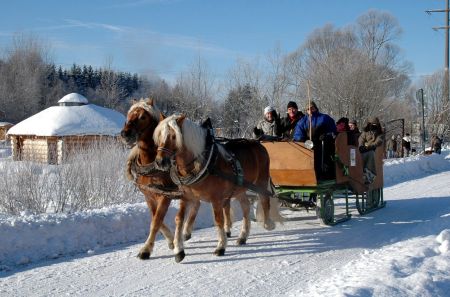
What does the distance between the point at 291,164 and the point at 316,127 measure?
0.84 metres

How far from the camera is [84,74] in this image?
84.8m

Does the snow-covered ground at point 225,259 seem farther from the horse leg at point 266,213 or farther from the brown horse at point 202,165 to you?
the brown horse at point 202,165

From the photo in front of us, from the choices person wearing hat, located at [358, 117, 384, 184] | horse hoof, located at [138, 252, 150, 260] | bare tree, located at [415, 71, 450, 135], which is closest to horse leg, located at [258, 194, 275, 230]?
horse hoof, located at [138, 252, 150, 260]

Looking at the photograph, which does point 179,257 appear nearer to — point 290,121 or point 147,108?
point 147,108

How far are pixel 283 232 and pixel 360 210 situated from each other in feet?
7.50

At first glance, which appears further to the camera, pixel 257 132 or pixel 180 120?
pixel 257 132

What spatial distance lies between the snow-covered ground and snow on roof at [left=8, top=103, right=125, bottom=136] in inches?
924

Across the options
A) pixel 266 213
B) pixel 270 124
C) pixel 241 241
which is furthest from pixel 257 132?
pixel 241 241

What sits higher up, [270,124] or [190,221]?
[270,124]

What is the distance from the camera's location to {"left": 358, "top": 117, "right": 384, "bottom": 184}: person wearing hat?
1046cm

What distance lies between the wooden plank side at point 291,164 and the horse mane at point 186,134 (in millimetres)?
2560

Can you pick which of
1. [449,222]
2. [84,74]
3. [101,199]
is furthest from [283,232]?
[84,74]

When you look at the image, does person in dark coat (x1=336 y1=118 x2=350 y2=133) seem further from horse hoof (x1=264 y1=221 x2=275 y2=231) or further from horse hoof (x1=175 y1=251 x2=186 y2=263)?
horse hoof (x1=175 y1=251 x2=186 y2=263)

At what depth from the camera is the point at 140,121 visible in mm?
6410
